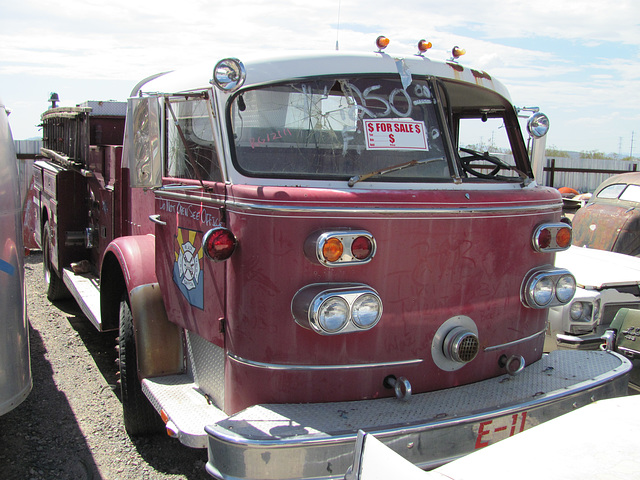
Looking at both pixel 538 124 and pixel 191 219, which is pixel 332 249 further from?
Result: pixel 538 124

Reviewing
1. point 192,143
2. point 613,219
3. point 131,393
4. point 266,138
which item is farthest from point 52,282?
point 613,219

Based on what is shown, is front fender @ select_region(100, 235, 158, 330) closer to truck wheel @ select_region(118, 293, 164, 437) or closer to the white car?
truck wheel @ select_region(118, 293, 164, 437)

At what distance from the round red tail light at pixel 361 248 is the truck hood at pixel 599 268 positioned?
282 centimetres

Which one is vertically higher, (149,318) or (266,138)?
(266,138)

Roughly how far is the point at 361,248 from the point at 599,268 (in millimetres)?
3390

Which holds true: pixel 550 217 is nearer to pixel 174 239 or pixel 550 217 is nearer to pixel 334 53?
pixel 334 53

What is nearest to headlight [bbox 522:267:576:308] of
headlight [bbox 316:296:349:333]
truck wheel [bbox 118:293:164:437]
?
headlight [bbox 316:296:349:333]

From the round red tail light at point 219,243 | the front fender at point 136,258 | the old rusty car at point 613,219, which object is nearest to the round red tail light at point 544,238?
the round red tail light at point 219,243

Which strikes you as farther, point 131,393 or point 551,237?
point 131,393

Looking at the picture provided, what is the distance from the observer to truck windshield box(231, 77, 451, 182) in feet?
10.0

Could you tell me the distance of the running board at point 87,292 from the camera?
4641 mm

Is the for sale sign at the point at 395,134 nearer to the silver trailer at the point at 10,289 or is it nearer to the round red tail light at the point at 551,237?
the round red tail light at the point at 551,237

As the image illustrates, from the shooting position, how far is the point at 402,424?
105 inches

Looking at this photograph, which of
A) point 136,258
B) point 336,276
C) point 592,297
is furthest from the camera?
point 592,297
